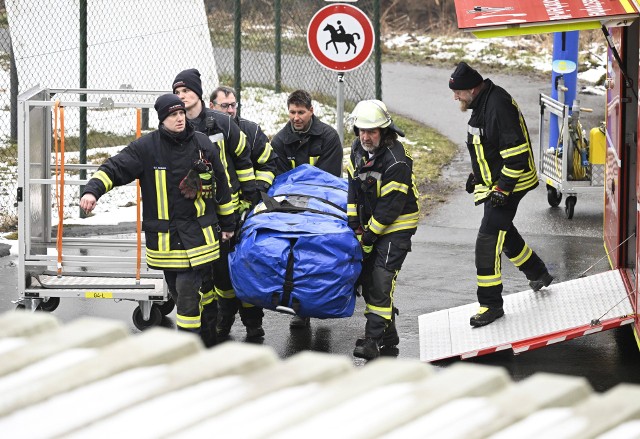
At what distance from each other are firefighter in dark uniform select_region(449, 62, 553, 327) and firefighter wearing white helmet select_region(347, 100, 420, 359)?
55 cm

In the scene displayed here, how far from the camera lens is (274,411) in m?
2.26

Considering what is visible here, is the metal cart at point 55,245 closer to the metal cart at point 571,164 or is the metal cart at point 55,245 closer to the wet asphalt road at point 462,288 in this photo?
the wet asphalt road at point 462,288

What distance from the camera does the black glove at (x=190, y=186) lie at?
688 cm

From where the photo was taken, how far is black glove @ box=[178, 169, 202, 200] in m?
6.88

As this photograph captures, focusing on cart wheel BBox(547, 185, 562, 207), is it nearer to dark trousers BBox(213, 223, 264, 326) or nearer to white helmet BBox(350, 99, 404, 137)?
dark trousers BBox(213, 223, 264, 326)

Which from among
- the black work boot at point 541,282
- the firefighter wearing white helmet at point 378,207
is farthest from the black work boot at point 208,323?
the black work boot at point 541,282

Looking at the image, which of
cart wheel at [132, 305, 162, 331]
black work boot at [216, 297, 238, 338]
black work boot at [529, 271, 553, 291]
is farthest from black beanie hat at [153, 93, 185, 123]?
black work boot at [529, 271, 553, 291]

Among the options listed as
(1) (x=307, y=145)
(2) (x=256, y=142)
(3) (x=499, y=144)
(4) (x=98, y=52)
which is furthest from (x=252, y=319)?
(4) (x=98, y=52)

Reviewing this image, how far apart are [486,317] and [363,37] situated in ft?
10.0

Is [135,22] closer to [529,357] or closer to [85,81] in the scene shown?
[85,81]

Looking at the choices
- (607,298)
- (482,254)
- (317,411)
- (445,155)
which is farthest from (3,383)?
(445,155)

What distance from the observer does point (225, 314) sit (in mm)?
7980

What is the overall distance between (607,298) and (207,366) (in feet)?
19.6

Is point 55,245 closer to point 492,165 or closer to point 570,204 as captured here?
point 492,165
